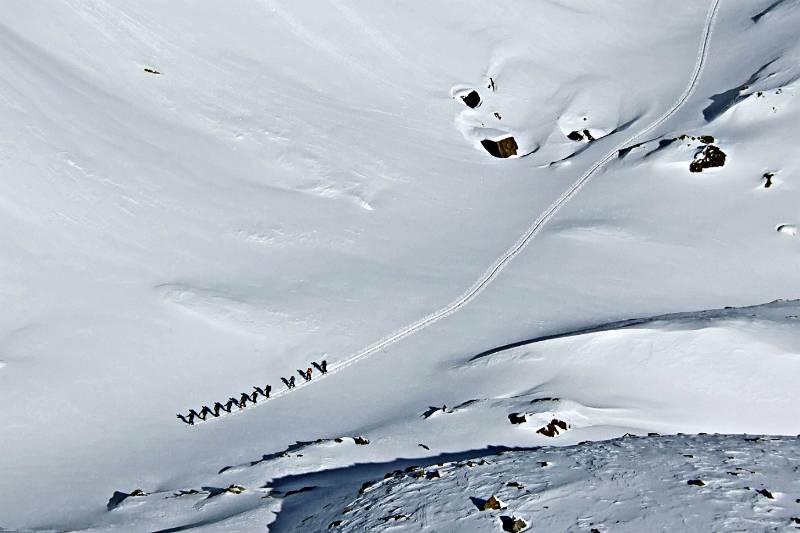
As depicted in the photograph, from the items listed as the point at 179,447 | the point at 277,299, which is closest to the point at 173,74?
the point at 277,299

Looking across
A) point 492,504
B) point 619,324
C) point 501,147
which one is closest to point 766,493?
point 492,504

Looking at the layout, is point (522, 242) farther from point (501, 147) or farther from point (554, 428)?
point (554, 428)

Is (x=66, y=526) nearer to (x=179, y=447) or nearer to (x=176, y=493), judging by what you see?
(x=176, y=493)

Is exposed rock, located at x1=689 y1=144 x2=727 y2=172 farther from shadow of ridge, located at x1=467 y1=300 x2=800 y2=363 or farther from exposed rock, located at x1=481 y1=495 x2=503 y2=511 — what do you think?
exposed rock, located at x1=481 y1=495 x2=503 y2=511

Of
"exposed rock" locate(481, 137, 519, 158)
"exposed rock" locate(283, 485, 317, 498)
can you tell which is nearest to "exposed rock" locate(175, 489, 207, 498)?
"exposed rock" locate(283, 485, 317, 498)

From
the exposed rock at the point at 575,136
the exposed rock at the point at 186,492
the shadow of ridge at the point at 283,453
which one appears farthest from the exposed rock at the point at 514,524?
the exposed rock at the point at 575,136
